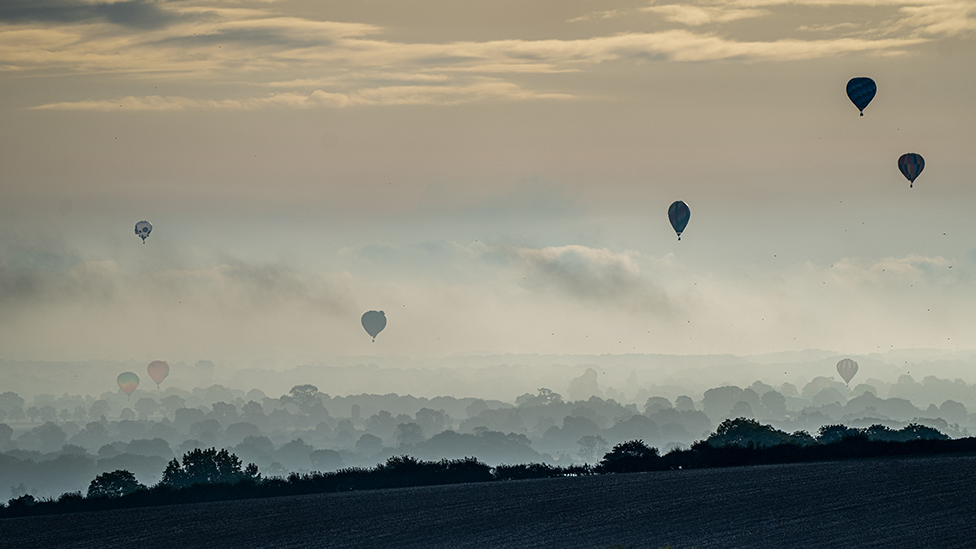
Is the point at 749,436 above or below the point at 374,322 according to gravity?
below

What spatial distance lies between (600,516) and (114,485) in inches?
1128

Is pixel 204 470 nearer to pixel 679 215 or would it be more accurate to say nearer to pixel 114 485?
pixel 114 485

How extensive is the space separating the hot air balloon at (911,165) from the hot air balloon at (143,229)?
7657 centimetres

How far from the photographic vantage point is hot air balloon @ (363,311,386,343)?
144625mm

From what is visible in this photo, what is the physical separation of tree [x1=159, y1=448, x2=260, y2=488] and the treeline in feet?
0.18

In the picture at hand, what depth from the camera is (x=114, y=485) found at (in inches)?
2203

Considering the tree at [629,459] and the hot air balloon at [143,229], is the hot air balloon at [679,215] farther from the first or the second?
the hot air balloon at [143,229]

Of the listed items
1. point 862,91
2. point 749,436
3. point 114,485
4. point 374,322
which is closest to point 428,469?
point 114,485

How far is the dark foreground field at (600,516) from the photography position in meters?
37.9

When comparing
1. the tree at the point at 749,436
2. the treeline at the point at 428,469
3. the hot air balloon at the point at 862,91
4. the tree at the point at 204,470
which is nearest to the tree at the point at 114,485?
the treeline at the point at 428,469

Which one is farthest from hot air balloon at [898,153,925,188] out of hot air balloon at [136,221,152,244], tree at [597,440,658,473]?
hot air balloon at [136,221,152,244]

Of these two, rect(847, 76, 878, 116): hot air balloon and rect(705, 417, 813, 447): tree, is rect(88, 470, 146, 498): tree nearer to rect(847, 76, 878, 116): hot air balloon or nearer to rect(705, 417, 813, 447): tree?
rect(705, 417, 813, 447): tree

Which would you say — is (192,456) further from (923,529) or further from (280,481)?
(923,529)

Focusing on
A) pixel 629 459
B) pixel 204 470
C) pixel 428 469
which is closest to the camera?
pixel 428 469
